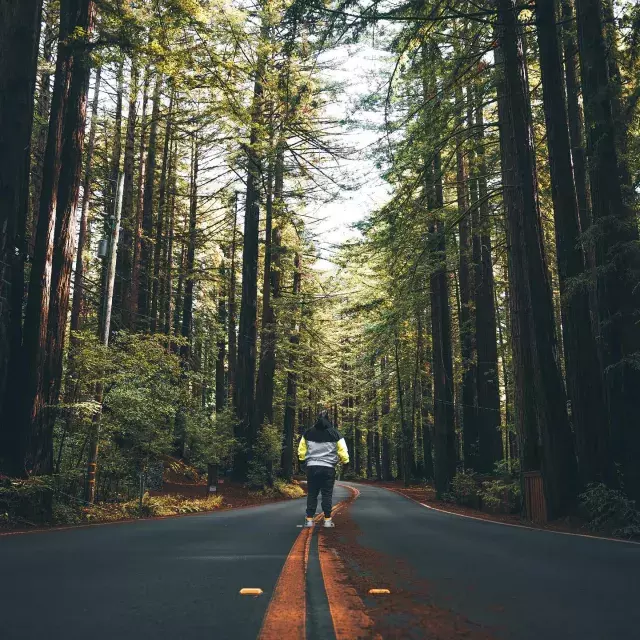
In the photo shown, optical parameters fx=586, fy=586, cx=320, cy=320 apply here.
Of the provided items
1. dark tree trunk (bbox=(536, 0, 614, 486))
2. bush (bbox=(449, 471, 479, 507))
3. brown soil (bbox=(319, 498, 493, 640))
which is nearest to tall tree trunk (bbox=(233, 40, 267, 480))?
bush (bbox=(449, 471, 479, 507))

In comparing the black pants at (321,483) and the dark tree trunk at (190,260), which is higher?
the dark tree trunk at (190,260)

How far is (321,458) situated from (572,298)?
632 centimetres

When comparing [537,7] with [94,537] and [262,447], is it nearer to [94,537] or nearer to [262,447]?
[94,537]

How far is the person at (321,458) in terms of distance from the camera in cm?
957

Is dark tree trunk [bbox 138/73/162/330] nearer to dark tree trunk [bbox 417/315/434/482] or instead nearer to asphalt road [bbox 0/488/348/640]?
dark tree trunk [bbox 417/315/434/482]

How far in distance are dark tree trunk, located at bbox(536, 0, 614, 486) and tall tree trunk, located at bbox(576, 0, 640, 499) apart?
0.34m

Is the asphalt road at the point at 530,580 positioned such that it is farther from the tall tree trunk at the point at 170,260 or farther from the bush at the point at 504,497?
the tall tree trunk at the point at 170,260

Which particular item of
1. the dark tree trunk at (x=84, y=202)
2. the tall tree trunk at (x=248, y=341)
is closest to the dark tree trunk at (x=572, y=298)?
the tall tree trunk at (x=248, y=341)

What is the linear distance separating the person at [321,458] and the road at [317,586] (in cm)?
196

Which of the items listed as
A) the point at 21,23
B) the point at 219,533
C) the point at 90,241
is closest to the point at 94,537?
the point at 219,533

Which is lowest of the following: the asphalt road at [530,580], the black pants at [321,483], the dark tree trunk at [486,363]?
the asphalt road at [530,580]

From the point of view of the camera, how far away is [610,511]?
34.2 feet

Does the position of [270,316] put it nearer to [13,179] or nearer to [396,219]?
[396,219]

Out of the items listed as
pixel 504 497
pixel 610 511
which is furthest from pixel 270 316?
pixel 610 511
